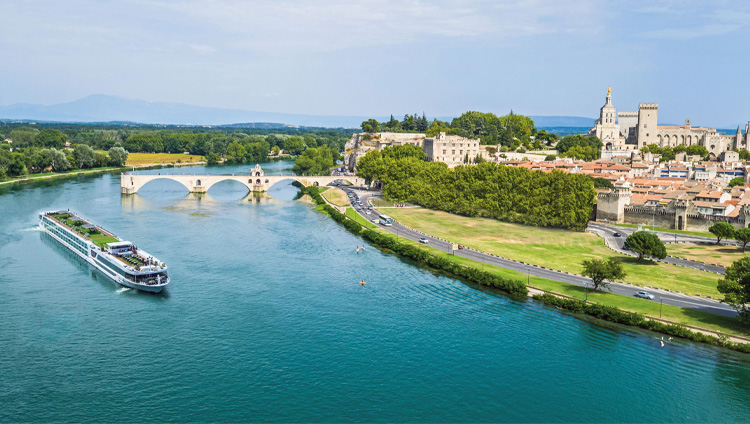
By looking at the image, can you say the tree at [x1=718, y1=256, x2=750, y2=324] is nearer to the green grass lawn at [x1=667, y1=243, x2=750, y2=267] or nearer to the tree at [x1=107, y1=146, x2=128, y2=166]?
the green grass lawn at [x1=667, y1=243, x2=750, y2=267]

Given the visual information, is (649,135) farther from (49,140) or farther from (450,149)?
(49,140)

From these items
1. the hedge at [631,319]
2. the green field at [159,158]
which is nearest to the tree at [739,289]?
the hedge at [631,319]

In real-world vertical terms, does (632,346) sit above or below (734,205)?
below

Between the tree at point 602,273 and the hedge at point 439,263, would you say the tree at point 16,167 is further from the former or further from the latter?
the tree at point 602,273

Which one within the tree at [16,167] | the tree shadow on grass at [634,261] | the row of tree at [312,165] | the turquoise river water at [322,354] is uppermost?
the row of tree at [312,165]

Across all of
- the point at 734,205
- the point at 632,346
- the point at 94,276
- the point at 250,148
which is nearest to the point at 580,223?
the point at 734,205

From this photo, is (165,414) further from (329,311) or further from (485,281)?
(485,281)

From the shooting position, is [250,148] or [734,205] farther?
[250,148]
